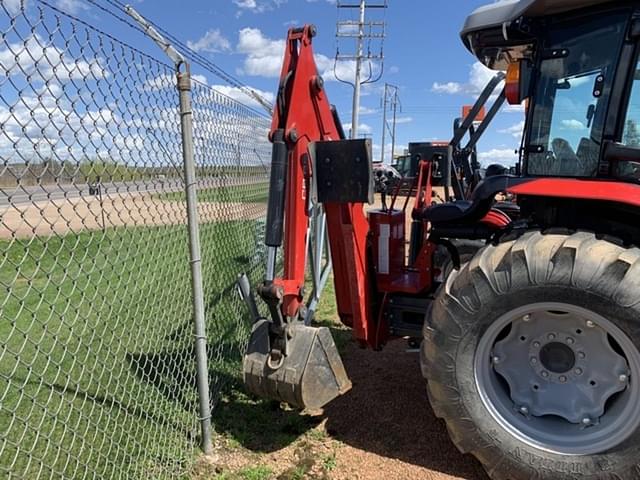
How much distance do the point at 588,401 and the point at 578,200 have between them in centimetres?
110

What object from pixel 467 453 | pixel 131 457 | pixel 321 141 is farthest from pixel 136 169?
pixel 467 453

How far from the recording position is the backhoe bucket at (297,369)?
311 cm

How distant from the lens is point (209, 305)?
179 inches

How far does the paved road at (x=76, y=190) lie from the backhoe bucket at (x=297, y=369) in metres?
Result: 1.01

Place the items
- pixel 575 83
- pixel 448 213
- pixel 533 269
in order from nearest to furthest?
pixel 533 269 < pixel 575 83 < pixel 448 213

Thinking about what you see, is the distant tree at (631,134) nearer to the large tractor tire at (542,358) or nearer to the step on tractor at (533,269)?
the step on tractor at (533,269)

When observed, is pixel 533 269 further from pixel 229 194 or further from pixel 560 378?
pixel 229 194

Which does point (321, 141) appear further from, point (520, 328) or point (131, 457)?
point (131, 457)

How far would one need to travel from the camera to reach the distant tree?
2.85 meters

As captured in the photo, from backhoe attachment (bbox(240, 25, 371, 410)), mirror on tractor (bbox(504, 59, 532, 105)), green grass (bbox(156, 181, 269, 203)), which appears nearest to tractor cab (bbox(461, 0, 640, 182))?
mirror on tractor (bbox(504, 59, 532, 105))

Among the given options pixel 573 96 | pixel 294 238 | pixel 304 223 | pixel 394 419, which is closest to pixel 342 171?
pixel 304 223

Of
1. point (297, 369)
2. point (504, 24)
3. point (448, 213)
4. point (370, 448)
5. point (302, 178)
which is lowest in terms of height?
point (370, 448)

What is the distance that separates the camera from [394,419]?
3564 mm

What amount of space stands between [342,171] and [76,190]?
155 centimetres
